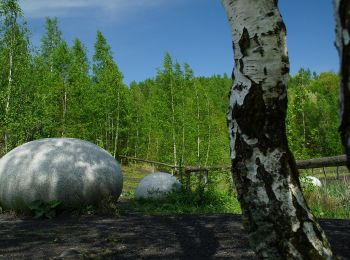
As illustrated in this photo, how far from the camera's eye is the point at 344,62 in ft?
4.82

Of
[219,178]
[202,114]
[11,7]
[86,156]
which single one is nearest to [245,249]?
[86,156]

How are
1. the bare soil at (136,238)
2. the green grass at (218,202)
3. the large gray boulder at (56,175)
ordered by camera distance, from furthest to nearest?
1. the green grass at (218,202)
2. the large gray boulder at (56,175)
3. the bare soil at (136,238)

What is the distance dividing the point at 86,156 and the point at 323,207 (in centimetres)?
530

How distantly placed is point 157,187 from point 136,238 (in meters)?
6.81

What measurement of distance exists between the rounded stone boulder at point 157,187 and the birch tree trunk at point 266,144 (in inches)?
389

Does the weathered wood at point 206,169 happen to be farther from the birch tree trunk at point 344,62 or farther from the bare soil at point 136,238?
the birch tree trunk at point 344,62

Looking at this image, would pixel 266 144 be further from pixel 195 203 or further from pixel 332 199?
pixel 195 203

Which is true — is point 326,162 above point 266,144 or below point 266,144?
below

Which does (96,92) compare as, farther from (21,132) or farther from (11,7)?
(21,132)

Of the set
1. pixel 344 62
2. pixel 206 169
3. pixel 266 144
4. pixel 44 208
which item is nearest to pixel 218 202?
pixel 206 169

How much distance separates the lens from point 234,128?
301 cm

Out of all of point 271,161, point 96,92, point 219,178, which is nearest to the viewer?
point 271,161

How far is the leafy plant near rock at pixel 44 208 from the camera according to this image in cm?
855

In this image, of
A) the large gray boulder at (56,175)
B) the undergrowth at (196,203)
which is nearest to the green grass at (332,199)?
the undergrowth at (196,203)
